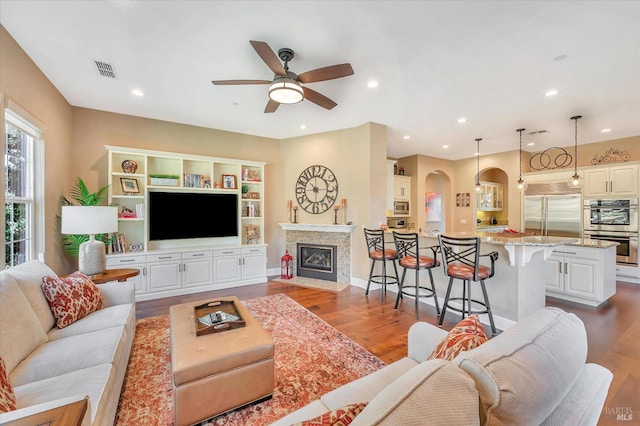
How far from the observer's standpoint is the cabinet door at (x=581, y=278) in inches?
149

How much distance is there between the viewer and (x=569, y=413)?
836mm

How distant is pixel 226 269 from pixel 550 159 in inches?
309

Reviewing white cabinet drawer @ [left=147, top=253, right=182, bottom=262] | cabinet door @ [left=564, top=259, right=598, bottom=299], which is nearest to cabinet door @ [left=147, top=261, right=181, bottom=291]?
white cabinet drawer @ [left=147, top=253, right=182, bottom=262]

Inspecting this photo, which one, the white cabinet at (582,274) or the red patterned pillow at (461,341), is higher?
the red patterned pillow at (461,341)

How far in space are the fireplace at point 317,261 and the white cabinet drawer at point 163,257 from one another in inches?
88.5

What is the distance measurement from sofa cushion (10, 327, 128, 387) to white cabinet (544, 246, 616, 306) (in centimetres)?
499

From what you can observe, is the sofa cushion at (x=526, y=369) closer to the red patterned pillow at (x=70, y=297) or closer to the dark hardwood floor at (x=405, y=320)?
the dark hardwood floor at (x=405, y=320)

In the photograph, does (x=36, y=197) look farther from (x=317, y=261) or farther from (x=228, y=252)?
(x=317, y=261)

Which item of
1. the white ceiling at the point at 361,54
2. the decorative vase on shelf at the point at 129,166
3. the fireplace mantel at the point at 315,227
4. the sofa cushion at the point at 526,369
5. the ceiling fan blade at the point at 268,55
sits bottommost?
the sofa cushion at the point at 526,369

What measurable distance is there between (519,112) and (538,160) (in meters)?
3.50

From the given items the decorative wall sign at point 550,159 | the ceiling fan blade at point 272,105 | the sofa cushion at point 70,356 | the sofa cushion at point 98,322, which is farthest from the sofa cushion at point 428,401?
the decorative wall sign at point 550,159

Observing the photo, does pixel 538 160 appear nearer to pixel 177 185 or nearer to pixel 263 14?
pixel 263 14

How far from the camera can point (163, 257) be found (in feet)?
14.1

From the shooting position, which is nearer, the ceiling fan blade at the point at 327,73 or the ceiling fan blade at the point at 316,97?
the ceiling fan blade at the point at 327,73
